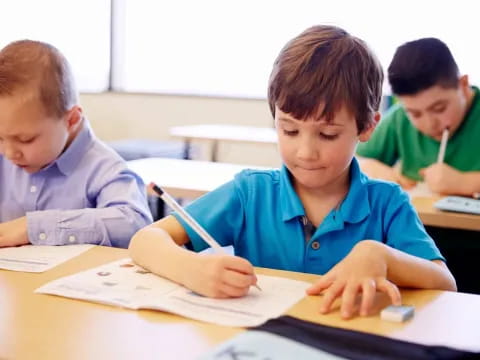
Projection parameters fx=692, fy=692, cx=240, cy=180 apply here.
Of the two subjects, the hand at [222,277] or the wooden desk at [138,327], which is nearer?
the wooden desk at [138,327]

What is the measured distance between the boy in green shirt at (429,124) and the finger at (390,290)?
4.16ft

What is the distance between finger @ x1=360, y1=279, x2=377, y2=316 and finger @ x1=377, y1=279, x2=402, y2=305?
13mm

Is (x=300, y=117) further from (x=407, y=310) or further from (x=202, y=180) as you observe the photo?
(x=202, y=180)

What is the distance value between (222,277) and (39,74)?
0.75 meters

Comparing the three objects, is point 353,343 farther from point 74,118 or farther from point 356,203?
point 74,118

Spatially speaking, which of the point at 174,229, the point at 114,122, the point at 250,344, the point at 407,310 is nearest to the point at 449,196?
the point at 174,229

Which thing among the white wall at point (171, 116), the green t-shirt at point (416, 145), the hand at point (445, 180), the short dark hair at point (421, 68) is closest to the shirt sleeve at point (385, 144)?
the green t-shirt at point (416, 145)

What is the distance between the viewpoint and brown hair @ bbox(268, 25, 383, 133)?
1.23m

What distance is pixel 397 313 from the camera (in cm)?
92

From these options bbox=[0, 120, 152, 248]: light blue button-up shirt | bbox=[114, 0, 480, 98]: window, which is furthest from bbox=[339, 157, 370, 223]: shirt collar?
bbox=[114, 0, 480, 98]: window

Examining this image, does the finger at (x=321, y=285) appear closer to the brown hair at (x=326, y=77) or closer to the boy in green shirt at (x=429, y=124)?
the brown hair at (x=326, y=77)

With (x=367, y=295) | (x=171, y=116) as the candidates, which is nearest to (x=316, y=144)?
(x=367, y=295)

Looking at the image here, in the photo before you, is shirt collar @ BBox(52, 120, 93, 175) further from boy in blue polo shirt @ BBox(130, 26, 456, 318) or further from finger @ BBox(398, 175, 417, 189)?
finger @ BBox(398, 175, 417, 189)

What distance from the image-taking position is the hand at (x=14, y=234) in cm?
138
